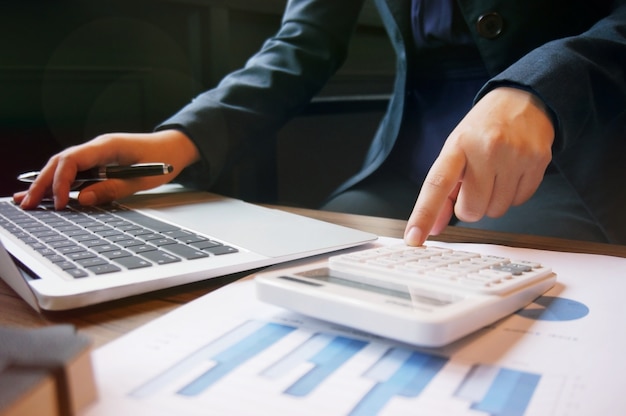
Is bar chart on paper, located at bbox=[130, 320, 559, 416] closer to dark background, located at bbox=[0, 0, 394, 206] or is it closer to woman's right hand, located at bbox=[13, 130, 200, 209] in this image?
woman's right hand, located at bbox=[13, 130, 200, 209]

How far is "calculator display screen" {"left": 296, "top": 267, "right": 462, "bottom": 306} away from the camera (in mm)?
249

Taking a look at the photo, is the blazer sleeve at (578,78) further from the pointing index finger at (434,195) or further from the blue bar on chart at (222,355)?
the blue bar on chart at (222,355)

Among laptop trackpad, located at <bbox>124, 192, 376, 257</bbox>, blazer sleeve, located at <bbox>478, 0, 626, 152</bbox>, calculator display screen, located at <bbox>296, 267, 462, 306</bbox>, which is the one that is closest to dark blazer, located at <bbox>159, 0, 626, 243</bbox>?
blazer sleeve, located at <bbox>478, 0, 626, 152</bbox>

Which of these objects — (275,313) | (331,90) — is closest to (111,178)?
(275,313)

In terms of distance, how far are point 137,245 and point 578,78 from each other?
0.37 metres

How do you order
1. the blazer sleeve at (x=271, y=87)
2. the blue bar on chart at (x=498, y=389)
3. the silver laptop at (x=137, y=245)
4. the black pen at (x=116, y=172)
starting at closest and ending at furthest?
1. the blue bar on chart at (x=498, y=389)
2. the silver laptop at (x=137, y=245)
3. the black pen at (x=116, y=172)
4. the blazer sleeve at (x=271, y=87)

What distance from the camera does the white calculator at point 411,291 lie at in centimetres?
23

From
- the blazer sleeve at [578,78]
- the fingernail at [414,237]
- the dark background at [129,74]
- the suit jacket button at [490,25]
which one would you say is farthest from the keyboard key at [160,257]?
the dark background at [129,74]

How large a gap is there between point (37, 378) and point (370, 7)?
1.21 meters

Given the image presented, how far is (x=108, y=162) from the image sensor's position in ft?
1.92

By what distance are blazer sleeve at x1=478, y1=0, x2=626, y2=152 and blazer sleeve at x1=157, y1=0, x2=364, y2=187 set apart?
13.0 inches

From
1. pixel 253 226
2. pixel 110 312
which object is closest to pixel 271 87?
pixel 253 226

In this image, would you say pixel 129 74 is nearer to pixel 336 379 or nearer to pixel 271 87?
pixel 271 87

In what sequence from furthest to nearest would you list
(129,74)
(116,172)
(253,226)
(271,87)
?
(129,74), (271,87), (116,172), (253,226)
